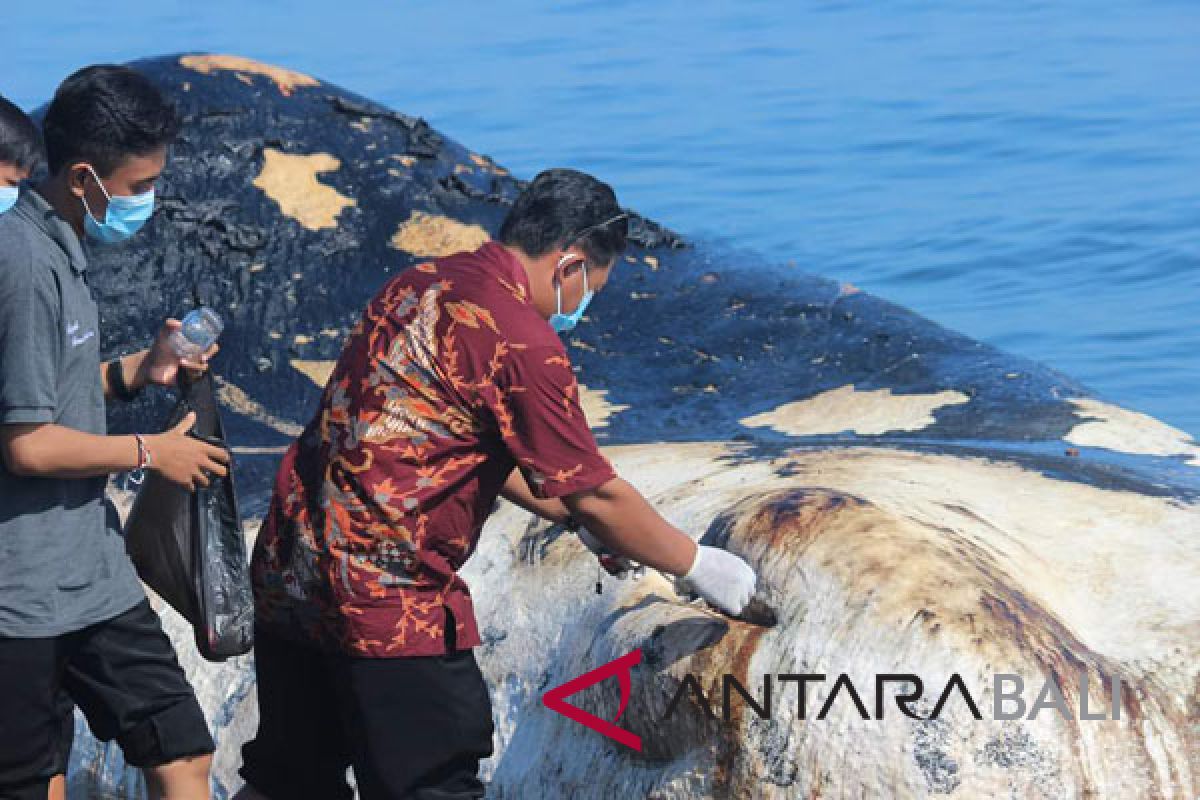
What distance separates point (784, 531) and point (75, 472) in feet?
4.30

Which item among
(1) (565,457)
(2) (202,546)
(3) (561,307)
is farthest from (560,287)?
(2) (202,546)

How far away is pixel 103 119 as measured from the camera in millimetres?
3117

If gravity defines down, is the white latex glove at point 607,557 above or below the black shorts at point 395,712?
above

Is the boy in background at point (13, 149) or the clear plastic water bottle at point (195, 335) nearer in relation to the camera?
the boy in background at point (13, 149)

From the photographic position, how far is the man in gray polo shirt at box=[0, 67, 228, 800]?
3.00 m

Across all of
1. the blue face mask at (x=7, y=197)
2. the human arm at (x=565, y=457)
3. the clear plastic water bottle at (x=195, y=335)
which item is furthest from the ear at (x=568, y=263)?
the blue face mask at (x=7, y=197)

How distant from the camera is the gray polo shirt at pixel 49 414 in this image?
9.78 ft

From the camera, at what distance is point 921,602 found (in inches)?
131

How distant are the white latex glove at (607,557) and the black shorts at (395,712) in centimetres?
33

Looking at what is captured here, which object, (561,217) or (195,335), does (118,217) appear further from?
(561,217)

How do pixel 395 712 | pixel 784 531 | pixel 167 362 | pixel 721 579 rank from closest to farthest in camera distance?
pixel 395 712
pixel 721 579
pixel 167 362
pixel 784 531

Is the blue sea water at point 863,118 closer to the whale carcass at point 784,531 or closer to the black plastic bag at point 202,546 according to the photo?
the whale carcass at point 784,531

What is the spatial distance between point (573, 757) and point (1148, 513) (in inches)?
53.9

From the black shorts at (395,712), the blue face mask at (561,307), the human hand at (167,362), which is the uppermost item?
the blue face mask at (561,307)
